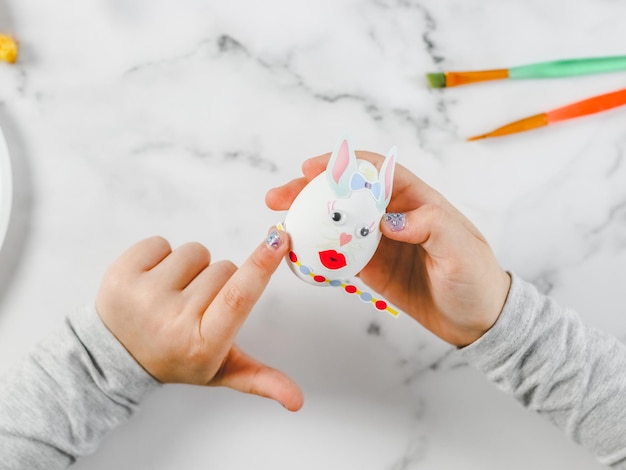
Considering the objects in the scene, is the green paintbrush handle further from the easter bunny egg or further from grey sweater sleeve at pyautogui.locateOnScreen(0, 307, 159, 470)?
grey sweater sleeve at pyautogui.locateOnScreen(0, 307, 159, 470)

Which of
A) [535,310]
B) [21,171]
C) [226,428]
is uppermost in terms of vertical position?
[21,171]

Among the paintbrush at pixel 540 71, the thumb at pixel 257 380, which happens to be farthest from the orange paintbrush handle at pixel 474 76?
the thumb at pixel 257 380

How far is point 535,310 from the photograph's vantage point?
24.9 inches

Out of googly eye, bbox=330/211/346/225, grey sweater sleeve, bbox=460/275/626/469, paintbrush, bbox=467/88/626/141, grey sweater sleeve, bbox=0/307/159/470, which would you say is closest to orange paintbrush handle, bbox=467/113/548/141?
paintbrush, bbox=467/88/626/141

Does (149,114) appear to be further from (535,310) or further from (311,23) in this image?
(535,310)

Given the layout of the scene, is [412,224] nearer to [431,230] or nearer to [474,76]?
[431,230]

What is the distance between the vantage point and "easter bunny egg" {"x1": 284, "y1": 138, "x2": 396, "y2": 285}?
521 millimetres

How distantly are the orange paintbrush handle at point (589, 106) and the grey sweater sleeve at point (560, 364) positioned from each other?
20 centimetres

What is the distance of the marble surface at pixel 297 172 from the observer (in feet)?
2.33

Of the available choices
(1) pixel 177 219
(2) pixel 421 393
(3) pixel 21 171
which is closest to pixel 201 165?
(1) pixel 177 219

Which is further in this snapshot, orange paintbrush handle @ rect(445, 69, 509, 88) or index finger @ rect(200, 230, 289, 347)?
orange paintbrush handle @ rect(445, 69, 509, 88)

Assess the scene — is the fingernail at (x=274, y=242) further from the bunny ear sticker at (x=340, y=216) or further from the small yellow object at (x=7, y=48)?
the small yellow object at (x=7, y=48)

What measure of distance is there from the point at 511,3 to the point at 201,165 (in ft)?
1.16

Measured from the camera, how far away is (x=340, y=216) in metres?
0.52
